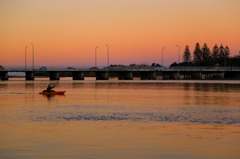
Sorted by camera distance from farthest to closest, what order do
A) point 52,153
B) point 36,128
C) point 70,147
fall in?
point 36,128
point 70,147
point 52,153

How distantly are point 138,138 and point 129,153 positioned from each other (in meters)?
5.04

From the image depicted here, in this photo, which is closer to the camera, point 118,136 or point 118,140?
point 118,140

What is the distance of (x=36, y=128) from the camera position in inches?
1367

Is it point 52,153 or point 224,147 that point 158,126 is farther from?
point 52,153

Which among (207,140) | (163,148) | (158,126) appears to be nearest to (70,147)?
(163,148)

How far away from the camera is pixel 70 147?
26922mm

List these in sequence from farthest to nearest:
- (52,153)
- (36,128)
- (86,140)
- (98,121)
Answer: (98,121), (36,128), (86,140), (52,153)

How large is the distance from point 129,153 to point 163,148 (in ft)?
7.40

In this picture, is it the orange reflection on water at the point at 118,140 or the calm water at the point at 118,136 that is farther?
the calm water at the point at 118,136

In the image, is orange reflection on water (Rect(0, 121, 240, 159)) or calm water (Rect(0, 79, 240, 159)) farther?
calm water (Rect(0, 79, 240, 159))

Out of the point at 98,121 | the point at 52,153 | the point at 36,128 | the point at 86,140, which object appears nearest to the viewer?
the point at 52,153

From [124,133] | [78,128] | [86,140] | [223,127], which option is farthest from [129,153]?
[223,127]

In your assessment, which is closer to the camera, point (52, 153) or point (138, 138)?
point (52, 153)

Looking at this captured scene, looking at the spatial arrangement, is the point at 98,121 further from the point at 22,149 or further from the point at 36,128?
the point at 22,149
